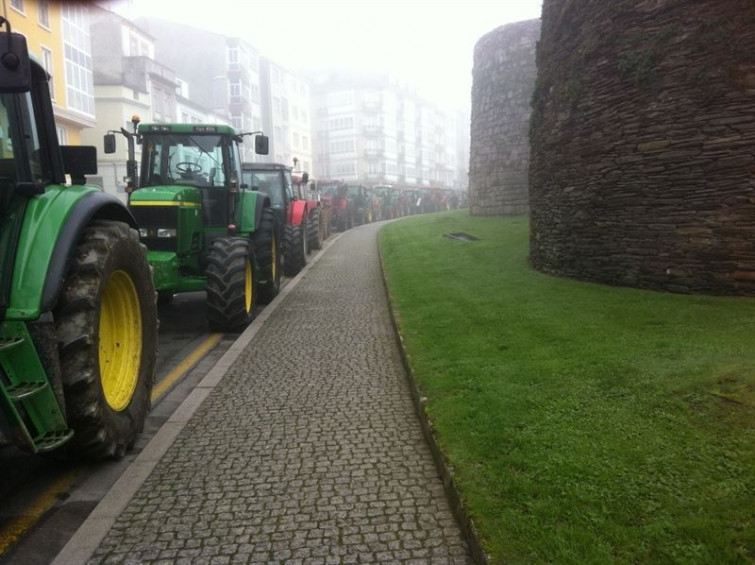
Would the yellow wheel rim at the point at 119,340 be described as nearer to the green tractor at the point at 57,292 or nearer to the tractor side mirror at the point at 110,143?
the green tractor at the point at 57,292

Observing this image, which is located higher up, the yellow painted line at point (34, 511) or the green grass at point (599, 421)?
the green grass at point (599, 421)

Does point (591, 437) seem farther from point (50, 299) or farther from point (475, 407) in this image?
point (50, 299)

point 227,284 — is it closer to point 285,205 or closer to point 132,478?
point 132,478

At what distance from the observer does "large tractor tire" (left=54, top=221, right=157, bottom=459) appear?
3.57 metres

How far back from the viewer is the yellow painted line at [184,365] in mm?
5757

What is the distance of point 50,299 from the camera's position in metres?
3.38

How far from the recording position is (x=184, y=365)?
6.58m

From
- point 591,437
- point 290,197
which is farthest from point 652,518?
point 290,197

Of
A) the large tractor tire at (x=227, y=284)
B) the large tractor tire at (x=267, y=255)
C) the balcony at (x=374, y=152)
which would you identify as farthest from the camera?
the balcony at (x=374, y=152)

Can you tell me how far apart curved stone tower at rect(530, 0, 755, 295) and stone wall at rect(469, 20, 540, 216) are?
15.2 metres

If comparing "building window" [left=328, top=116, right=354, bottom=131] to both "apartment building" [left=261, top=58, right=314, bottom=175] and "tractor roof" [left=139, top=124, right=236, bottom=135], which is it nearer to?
"apartment building" [left=261, top=58, right=314, bottom=175]

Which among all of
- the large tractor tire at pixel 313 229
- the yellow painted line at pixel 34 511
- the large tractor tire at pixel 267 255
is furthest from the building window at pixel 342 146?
the yellow painted line at pixel 34 511

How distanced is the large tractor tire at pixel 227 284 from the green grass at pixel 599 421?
7.04 feet

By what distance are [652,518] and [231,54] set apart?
61254mm
